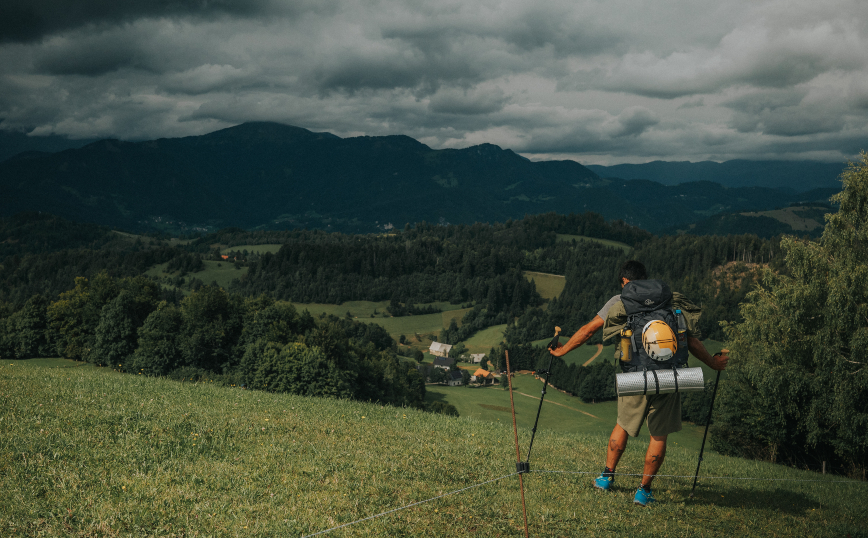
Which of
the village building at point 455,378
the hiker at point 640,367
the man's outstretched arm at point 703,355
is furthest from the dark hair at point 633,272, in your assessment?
the village building at point 455,378

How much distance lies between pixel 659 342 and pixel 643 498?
2762 mm

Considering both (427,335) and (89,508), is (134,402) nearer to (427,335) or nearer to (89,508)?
(89,508)

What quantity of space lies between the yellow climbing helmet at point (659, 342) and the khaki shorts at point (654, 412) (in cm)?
93

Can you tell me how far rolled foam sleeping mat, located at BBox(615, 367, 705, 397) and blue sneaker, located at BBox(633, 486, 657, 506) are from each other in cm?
194

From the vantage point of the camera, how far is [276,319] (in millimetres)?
49531

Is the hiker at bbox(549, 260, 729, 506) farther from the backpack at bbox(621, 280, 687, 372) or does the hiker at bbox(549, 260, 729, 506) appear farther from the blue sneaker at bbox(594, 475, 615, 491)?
the blue sneaker at bbox(594, 475, 615, 491)

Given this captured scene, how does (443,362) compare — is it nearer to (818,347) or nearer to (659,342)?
(818,347)

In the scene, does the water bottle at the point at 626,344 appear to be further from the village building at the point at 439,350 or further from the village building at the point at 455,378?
the village building at the point at 439,350

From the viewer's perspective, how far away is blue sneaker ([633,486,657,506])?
8.41 m

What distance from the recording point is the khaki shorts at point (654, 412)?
8.21 metres

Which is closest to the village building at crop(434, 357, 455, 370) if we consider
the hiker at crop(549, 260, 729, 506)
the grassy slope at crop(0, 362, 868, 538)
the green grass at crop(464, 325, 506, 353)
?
the green grass at crop(464, 325, 506, 353)

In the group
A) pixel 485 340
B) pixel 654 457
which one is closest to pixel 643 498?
pixel 654 457

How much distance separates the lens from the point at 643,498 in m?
8.45

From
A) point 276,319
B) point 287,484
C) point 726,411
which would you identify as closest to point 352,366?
point 276,319
